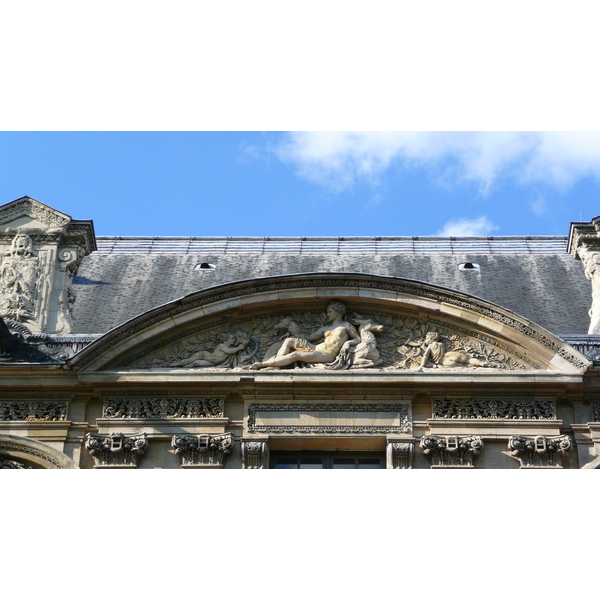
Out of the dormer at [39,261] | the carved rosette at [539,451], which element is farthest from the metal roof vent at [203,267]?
the carved rosette at [539,451]

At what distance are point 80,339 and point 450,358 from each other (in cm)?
470

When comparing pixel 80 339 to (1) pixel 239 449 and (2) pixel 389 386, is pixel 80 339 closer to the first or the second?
(1) pixel 239 449

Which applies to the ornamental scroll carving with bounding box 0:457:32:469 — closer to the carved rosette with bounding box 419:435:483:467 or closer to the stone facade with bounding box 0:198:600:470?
the stone facade with bounding box 0:198:600:470

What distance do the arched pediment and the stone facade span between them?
0.06ft

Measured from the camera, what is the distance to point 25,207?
18.5m

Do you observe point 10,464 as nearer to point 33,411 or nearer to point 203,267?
point 33,411

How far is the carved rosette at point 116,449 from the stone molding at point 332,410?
1356mm

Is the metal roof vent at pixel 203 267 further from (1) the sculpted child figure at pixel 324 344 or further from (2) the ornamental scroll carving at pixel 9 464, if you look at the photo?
(2) the ornamental scroll carving at pixel 9 464

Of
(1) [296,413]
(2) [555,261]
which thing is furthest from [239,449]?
(2) [555,261]

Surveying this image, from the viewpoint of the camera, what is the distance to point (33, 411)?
53.6 feet

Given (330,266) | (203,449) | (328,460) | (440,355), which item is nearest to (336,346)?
(440,355)

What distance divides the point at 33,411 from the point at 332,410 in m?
3.66

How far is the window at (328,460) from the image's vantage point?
16250 millimetres

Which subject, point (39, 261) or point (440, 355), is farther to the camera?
point (39, 261)
